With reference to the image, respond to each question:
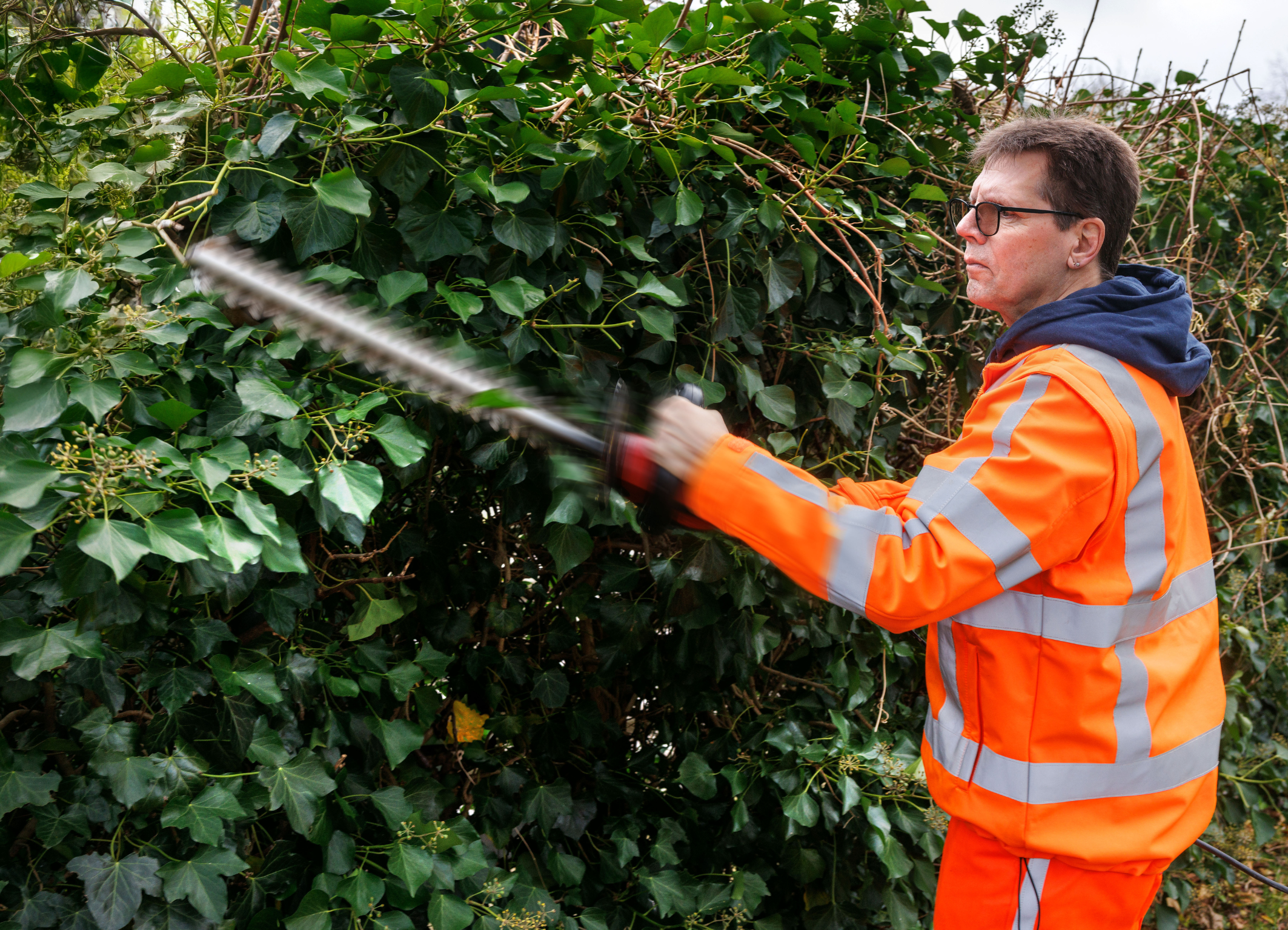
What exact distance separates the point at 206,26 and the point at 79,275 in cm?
85

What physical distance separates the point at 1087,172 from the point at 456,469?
1.29 metres

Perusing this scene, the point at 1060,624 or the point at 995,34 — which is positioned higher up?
the point at 995,34

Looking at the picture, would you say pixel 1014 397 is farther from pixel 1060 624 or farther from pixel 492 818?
pixel 492 818

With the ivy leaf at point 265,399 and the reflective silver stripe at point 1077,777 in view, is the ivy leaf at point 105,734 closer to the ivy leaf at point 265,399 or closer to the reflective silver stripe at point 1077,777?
the ivy leaf at point 265,399

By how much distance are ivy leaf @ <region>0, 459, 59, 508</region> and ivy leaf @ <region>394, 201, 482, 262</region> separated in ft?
2.22

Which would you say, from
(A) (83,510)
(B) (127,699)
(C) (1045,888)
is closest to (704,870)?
(C) (1045,888)

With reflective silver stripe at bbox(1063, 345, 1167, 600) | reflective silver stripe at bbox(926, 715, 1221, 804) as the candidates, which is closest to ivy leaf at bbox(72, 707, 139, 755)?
reflective silver stripe at bbox(926, 715, 1221, 804)

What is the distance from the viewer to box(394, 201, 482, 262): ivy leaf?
1.57 metres

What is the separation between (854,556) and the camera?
1220 mm

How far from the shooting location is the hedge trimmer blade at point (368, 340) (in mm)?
1354

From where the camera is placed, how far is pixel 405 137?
60.4 inches

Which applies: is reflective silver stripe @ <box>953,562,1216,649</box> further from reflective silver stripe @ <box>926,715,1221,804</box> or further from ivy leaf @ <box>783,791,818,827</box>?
ivy leaf @ <box>783,791,818,827</box>

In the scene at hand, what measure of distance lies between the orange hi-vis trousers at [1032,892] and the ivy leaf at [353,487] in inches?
43.7

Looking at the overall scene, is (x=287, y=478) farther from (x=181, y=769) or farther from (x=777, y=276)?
(x=777, y=276)
